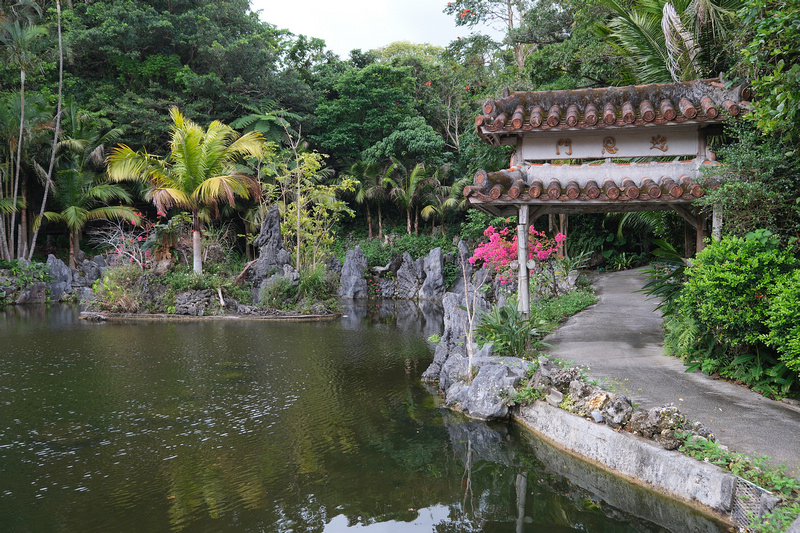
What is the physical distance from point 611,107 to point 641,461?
4.71m

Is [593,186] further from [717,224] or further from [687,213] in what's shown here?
[717,224]

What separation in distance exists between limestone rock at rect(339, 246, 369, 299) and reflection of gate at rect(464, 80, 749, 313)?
14021 millimetres

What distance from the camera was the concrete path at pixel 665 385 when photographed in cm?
424

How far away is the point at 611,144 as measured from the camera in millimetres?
7480

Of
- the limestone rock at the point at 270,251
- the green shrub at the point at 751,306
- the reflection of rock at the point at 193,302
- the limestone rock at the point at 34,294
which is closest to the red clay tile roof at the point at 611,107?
the green shrub at the point at 751,306

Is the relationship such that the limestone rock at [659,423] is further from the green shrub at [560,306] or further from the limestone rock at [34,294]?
the limestone rock at [34,294]

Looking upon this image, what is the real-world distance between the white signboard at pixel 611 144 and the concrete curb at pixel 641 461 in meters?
3.68

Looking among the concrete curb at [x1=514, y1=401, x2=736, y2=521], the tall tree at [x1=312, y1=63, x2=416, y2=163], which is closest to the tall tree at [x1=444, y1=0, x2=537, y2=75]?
the tall tree at [x1=312, y1=63, x2=416, y2=163]

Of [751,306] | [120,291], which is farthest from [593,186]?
[120,291]

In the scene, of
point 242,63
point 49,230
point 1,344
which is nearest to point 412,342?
point 1,344

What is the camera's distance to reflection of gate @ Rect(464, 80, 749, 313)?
698 cm

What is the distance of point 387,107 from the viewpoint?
2486 centimetres

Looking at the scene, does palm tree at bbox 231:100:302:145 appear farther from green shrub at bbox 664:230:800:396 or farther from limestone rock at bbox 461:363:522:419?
green shrub at bbox 664:230:800:396

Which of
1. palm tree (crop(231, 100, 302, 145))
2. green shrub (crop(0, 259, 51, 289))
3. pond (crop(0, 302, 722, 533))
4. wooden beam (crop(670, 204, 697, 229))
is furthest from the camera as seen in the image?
palm tree (crop(231, 100, 302, 145))
